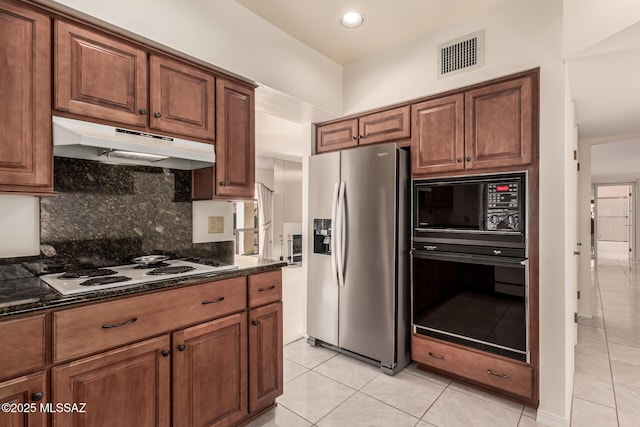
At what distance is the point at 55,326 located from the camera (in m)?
1.22

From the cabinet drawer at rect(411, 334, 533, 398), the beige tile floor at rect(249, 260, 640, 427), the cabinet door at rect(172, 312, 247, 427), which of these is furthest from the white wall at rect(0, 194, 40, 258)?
the cabinet drawer at rect(411, 334, 533, 398)

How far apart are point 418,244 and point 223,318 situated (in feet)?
5.15

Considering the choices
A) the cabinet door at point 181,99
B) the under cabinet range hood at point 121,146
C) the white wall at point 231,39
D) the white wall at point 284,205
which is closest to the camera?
the under cabinet range hood at point 121,146

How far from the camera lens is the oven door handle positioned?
6.79 ft

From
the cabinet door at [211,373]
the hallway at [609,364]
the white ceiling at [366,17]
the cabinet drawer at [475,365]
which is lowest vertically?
the hallway at [609,364]

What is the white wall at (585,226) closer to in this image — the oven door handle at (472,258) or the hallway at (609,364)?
the hallway at (609,364)

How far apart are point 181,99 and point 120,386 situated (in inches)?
61.2

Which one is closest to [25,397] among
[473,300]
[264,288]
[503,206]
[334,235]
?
[264,288]

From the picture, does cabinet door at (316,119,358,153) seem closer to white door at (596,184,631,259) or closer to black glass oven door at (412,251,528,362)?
black glass oven door at (412,251,528,362)

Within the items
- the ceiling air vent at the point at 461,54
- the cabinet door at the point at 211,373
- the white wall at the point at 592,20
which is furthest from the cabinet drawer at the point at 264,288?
the white wall at the point at 592,20

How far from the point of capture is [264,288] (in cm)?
201

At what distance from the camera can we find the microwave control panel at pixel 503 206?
6.83 feet

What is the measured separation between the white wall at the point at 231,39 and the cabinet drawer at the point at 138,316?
1.39 m

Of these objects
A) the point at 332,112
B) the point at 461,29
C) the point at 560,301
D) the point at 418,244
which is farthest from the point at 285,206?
the point at 560,301
